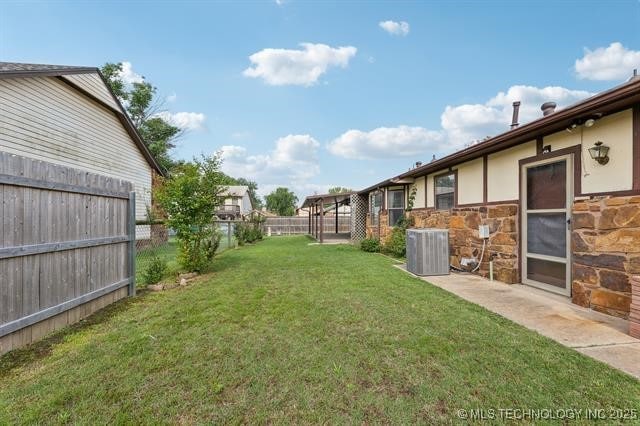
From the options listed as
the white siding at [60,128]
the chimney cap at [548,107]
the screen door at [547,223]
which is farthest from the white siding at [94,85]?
the chimney cap at [548,107]

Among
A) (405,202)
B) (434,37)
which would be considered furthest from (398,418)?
(434,37)

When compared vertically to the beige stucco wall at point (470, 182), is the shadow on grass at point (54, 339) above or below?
below

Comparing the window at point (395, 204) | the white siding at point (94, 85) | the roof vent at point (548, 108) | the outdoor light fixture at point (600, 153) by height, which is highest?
the white siding at point (94, 85)

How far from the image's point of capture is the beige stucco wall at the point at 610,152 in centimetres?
354

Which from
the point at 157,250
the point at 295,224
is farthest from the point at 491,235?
the point at 295,224

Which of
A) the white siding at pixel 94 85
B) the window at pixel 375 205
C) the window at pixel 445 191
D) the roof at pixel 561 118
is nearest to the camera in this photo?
the roof at pixel 561 118

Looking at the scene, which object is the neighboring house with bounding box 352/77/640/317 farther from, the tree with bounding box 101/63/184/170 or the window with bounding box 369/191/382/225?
the tree with bounding box 101/63/184/170

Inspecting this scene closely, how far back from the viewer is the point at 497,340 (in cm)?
298

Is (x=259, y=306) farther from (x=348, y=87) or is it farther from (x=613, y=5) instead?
(x=348, y=87)

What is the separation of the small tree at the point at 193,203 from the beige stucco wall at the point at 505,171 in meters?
6.16

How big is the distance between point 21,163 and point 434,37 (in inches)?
441

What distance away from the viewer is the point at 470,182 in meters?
6.84

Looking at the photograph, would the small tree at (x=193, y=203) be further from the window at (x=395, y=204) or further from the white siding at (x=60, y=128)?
the window at (x=395, y=204)

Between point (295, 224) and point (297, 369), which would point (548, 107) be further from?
point (295, 224)
